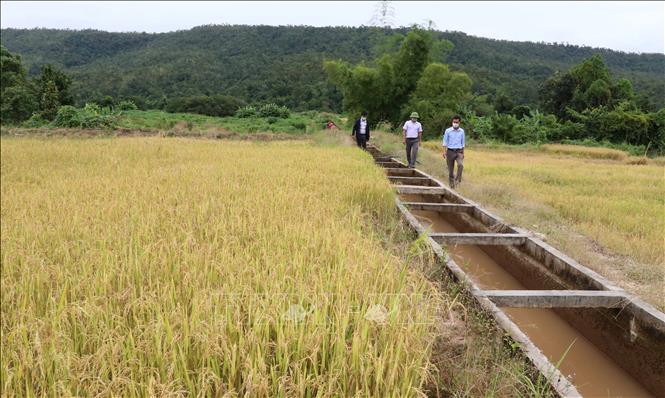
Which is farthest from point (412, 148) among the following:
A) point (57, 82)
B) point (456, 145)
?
point (57, 82)

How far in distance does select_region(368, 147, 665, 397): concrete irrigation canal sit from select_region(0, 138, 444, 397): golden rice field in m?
0.60

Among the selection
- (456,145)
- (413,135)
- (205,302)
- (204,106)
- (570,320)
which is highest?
(204,106)

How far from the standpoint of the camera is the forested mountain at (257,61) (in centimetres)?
4669

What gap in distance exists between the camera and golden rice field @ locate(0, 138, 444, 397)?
4.95ft

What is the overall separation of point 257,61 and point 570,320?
6027 centimetres

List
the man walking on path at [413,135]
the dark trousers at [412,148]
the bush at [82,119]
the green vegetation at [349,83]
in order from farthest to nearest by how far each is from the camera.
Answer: the bush at [82,119] → the green vegetation at [349,83] → the dark trousers at [412,148] → the man walking on path at [413,135]

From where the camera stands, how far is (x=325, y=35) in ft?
214

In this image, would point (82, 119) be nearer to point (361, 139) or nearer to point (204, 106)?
point (361, 139)

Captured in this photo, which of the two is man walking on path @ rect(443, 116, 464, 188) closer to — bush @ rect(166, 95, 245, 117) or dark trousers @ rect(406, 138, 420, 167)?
dark trousers @ rect(406, 138, 420, 167)

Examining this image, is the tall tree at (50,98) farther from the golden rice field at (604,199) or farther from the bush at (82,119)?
the golden rice field at (604,199)

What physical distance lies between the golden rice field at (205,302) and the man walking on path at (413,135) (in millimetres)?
5374

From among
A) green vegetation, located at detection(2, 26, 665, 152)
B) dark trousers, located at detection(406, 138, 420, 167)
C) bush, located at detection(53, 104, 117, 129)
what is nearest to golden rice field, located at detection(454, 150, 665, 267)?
dark trousers, located at detection(406, 138, 420, 167)

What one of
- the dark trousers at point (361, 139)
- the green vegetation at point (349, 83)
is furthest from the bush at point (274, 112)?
the dark trousers at point (361, 139)

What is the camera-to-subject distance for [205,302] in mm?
1899
